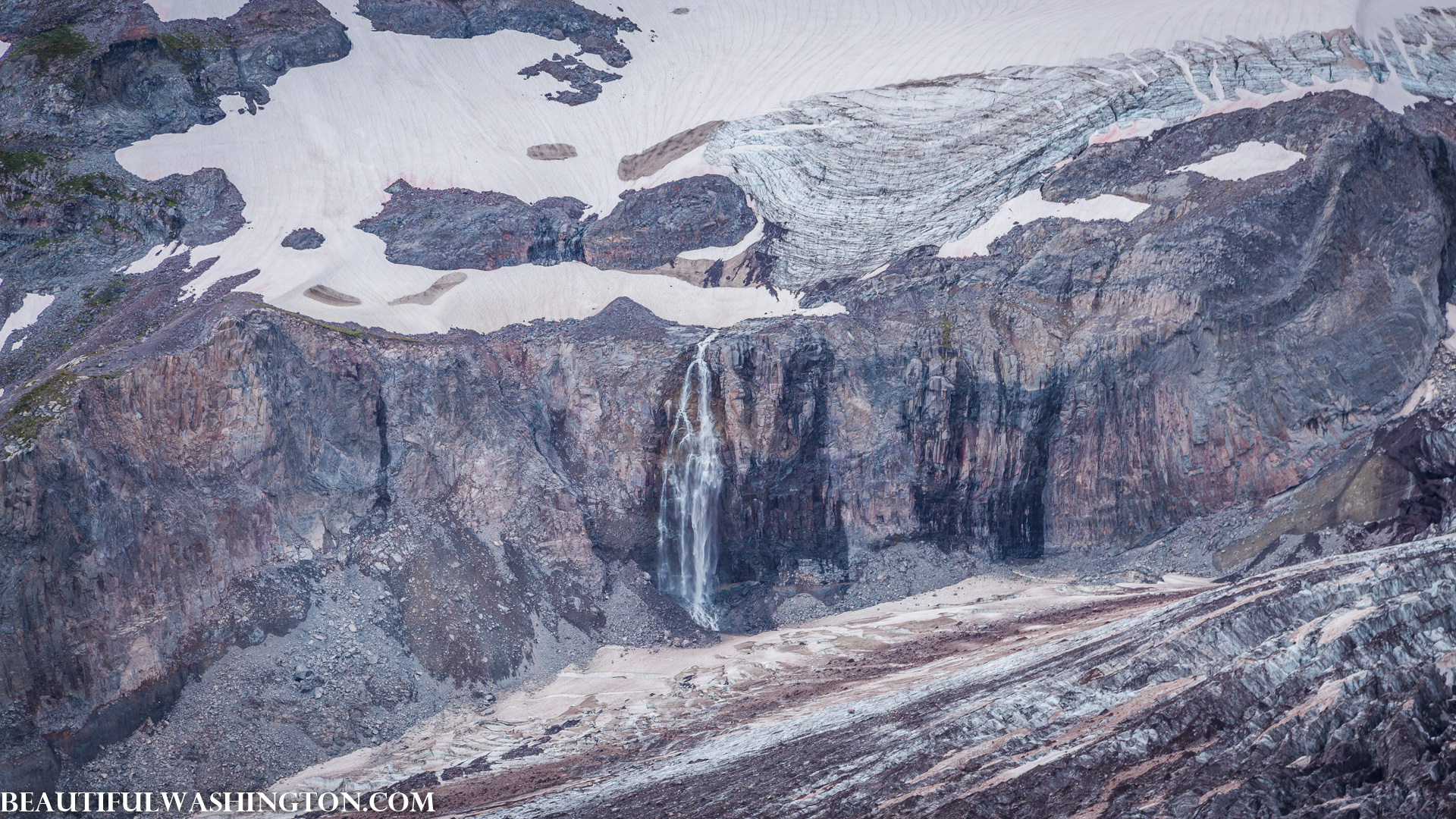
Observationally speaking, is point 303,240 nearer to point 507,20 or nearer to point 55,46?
point 55,46

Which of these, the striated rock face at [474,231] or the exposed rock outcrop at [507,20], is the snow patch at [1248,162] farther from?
the exposed rock outcrop at [507,20]

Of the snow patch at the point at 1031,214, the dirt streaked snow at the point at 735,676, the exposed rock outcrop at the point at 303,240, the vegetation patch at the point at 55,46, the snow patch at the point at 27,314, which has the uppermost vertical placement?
the vegetation patch at the point at 55,46

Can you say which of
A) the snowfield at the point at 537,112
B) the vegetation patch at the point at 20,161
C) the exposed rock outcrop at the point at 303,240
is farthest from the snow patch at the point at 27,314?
the exposed rock outcrop at the point at 303,240

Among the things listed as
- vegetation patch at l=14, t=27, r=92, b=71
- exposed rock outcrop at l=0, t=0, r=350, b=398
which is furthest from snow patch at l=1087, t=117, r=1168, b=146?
vegetation patch at l=14, t=27, r=92, b=71

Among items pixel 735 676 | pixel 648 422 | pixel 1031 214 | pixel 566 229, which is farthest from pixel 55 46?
pixel 1031 214

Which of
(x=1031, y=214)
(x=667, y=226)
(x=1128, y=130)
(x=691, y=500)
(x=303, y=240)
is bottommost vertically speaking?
(x=691, y=500)

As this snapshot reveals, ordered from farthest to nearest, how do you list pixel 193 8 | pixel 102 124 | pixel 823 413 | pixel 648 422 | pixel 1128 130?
pixel 193 8
pixel 102 124
pixel 1128 130
pixel 823 413
pixel 648 422

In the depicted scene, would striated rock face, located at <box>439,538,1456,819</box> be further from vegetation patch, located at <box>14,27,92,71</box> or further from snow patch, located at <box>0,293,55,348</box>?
vegetation patch, located at <box>14,27,92,71</box>
